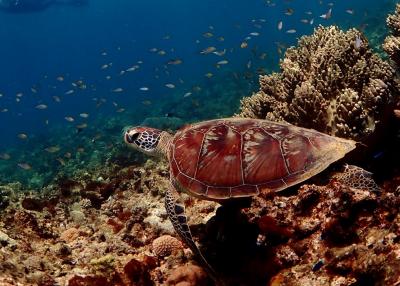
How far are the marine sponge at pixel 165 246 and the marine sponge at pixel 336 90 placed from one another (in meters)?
2.13

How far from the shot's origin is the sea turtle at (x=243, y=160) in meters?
3.22

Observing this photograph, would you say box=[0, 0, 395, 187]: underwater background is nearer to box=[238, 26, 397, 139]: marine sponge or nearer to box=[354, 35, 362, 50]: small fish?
box=[238, 26, 397, 139]: marine sponge

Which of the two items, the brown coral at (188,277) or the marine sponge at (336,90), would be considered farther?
the marine sponge at (336,90)

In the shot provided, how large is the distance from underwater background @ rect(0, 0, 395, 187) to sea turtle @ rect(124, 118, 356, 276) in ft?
29.7

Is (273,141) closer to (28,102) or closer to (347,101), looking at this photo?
(347,101)

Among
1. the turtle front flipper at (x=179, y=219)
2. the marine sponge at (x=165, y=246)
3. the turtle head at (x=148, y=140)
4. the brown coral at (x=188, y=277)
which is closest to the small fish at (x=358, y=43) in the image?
the turtle head at (x=148, y=140)

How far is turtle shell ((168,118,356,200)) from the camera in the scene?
3.22 m

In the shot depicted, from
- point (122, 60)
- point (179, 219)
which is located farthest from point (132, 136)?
point (122, 60)

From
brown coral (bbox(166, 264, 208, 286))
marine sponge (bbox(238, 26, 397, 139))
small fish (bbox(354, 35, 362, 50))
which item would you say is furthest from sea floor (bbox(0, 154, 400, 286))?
small fish (bbox(354, 35, 362, 50))

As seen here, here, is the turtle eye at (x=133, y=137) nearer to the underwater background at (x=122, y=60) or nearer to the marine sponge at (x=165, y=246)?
the marine sponge at (x=165, y=246)

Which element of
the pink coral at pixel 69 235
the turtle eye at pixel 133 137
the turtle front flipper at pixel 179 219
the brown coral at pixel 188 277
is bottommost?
the pink coral at pixel 69 235

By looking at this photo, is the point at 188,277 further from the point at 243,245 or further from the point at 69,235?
the point at 69,235

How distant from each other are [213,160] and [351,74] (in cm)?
209

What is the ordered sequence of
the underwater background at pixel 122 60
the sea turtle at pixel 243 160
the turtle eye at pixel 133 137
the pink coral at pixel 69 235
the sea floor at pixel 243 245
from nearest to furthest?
the sea floor at pixel 243 245 < the sea turtle at pixel 243 160 < the pink coral at pixel 69 235 < the turtle eye at pixel 133 137 < the underwater background at pixel 122 60
